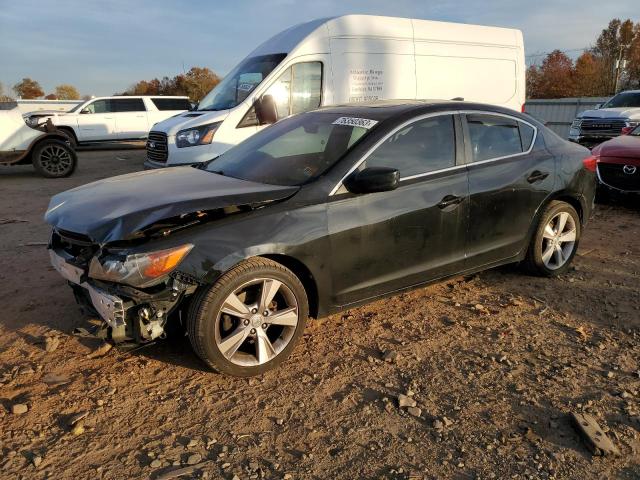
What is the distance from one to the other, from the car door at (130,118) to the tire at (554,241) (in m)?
15.6

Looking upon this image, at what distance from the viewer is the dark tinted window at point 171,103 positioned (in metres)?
18.1

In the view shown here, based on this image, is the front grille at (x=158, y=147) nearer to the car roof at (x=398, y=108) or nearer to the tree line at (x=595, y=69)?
the car roof at (x=398, y=108)

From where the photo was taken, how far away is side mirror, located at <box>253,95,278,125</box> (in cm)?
774

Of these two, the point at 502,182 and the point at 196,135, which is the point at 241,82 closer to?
the point at 196,135

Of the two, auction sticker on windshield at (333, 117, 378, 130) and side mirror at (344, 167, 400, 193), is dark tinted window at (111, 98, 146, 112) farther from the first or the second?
side mirror at (344, 167, 400, 193)

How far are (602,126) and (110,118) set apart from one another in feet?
49.7

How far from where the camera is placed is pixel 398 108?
3.94 metres

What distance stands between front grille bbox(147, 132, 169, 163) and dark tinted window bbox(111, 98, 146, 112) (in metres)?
9.82

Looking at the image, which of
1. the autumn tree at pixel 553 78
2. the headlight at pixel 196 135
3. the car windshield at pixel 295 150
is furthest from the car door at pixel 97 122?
the autumn tree at pixel 553 78

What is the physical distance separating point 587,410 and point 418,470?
3.63 ft

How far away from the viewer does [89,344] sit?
3.59 m

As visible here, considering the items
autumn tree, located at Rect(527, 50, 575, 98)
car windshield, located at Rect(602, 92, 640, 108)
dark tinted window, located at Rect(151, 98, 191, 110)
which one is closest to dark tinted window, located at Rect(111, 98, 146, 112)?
dark tinted window, located at Rect(151, 98, 191, 110)

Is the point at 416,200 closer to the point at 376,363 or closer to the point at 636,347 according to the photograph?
the point at 376,363

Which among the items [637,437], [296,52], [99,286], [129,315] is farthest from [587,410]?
[296,52]
